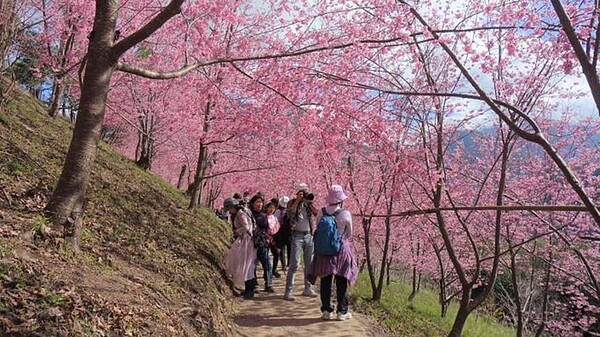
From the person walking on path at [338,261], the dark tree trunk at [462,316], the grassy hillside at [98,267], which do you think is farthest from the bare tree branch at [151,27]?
the dark tree trunk at [462,316]

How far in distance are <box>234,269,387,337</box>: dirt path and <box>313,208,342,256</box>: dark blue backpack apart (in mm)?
988

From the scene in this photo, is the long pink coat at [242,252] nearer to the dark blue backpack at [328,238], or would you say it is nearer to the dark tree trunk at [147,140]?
the dark blue backpack at [328,238]

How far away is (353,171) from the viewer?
10.5m

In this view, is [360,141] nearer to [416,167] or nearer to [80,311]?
[416,167]

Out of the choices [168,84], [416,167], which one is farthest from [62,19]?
[416,167]

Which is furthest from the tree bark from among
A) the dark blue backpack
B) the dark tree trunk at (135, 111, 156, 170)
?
the dark tree trunk at (135, 111, 156, 170)

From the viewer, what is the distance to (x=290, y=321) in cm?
613

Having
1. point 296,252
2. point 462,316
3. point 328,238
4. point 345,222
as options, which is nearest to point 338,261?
point 328,238

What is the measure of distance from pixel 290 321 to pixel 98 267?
2778 mm

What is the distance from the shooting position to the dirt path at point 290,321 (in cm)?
577

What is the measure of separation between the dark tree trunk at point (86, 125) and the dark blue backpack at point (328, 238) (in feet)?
9.29

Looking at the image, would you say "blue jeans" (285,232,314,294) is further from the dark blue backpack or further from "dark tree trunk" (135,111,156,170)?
"dark tree trunk" (135,111,156,170)

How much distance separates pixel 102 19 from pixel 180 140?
19.3 meters

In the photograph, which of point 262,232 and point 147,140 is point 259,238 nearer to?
point 262,232
